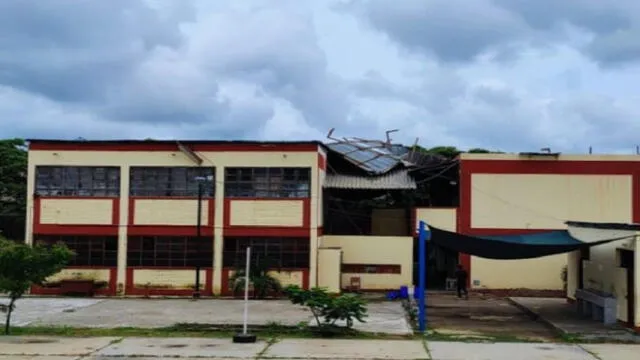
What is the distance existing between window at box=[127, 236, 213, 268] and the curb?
12.1 m

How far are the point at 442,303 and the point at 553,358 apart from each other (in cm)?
1313

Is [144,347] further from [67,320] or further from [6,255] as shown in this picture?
[67,320]

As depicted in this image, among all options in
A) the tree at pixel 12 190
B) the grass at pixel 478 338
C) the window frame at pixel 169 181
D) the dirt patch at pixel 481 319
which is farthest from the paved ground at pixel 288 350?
the tree at pixel 12 190

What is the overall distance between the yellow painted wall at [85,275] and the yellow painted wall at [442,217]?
13.1m

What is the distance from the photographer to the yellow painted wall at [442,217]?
111 feet

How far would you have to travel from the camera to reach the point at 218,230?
32.1 meters

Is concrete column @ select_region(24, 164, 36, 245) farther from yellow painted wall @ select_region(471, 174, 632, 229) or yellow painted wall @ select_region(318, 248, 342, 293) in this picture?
yellow painted wall @ select_region(471, 174, 632, 229)

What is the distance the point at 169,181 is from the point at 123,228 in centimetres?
268

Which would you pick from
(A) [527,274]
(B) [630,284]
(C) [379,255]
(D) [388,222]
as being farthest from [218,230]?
(B) [630,284]

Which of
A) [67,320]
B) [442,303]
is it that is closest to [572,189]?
[442,303]

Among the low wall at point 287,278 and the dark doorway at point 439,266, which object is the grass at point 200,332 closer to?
the low wall at point 287,278

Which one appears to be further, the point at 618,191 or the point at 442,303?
the point at 618,191

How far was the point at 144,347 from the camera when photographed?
17141 millimetres

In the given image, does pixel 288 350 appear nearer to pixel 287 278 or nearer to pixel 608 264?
pixel 608 264
